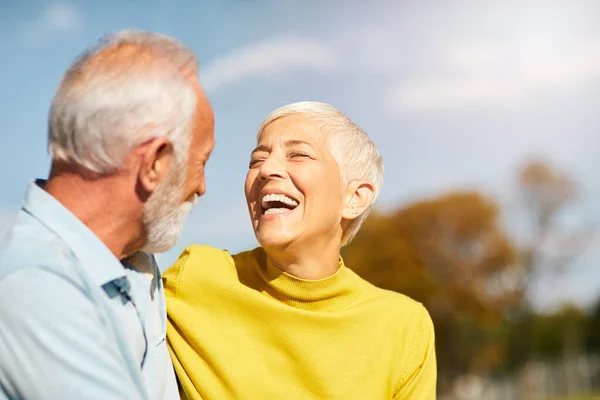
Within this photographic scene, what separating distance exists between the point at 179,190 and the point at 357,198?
3.00ft

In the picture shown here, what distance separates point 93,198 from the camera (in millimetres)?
1758

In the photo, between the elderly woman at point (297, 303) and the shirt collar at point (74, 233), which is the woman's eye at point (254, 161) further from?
the shirt collar at point (74, 233)

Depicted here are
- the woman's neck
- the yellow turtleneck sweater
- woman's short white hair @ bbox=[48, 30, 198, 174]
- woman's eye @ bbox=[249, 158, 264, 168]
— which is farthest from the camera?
woman's eye @ bbox=[249, 158, 264, 168]

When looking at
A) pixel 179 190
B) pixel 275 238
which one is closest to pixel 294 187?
pixel 275 238

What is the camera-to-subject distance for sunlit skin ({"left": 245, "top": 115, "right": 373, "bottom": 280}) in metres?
2.38

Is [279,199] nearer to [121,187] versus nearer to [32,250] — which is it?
[121,187]

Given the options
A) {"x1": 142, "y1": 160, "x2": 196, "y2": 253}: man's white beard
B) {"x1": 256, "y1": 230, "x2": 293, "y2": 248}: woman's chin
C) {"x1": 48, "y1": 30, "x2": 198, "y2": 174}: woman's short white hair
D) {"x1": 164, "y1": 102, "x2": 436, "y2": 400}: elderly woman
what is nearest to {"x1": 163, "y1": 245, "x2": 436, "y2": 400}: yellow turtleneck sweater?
{"x1": 164, "y1": 102, "x2": 436, "y2": 400}: elderly woman

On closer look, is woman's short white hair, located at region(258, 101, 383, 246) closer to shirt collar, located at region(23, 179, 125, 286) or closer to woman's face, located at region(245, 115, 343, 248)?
woman's face, located at region(245, 115, 343, 248)

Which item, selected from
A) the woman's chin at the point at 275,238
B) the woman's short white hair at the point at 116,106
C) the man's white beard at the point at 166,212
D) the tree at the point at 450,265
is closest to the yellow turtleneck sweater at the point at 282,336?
the woman's chin at the point at 275,238

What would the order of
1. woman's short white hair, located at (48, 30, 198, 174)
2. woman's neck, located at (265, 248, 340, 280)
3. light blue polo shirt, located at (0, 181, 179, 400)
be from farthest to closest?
woman's neck, located at (265, 248, 340, 280) < woman's short white hair, located at (48, 30, 198, 174) < light blue polo shirt, located at (0, 181, 179, 400)

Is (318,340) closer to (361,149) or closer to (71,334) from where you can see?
(361,149)

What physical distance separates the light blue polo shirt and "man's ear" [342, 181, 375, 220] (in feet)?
3.16

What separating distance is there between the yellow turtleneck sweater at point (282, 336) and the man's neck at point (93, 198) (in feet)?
1.94

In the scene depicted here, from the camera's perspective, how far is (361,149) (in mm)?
2643
